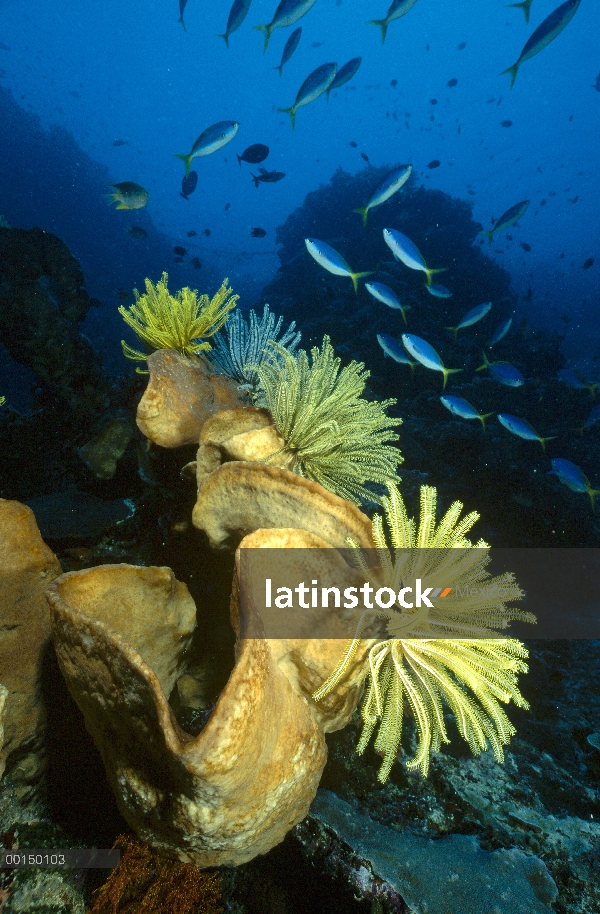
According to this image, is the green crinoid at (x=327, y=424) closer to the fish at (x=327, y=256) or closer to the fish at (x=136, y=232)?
the fish at (x=327, y=256)

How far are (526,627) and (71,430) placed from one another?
8.59 meters

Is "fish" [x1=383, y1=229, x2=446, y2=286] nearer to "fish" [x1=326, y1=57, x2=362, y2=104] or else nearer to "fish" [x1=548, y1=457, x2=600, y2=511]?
"fish" [x1=548, y1=457, x2=600, y2=511]

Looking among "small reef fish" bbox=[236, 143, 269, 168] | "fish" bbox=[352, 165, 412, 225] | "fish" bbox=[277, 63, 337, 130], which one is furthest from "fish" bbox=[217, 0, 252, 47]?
"fish" bbox=[352, 165, 412, 225]

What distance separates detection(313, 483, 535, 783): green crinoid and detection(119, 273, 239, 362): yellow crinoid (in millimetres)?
2492

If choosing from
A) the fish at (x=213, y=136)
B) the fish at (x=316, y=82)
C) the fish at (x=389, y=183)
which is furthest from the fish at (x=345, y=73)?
the fish at (x=389, y=183)

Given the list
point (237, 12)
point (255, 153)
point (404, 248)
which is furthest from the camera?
point (255, 153)

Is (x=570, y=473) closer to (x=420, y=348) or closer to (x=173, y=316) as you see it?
(x=420, y=348)

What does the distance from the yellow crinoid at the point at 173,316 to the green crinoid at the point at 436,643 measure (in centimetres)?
249

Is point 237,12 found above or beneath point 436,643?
above

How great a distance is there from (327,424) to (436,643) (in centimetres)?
145

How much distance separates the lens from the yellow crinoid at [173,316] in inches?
138

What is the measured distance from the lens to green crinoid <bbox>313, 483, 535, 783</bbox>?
1.91 metres

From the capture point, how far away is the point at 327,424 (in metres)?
2.70

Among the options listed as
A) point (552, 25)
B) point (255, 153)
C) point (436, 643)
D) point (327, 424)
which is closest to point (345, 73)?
point (255, 153)
